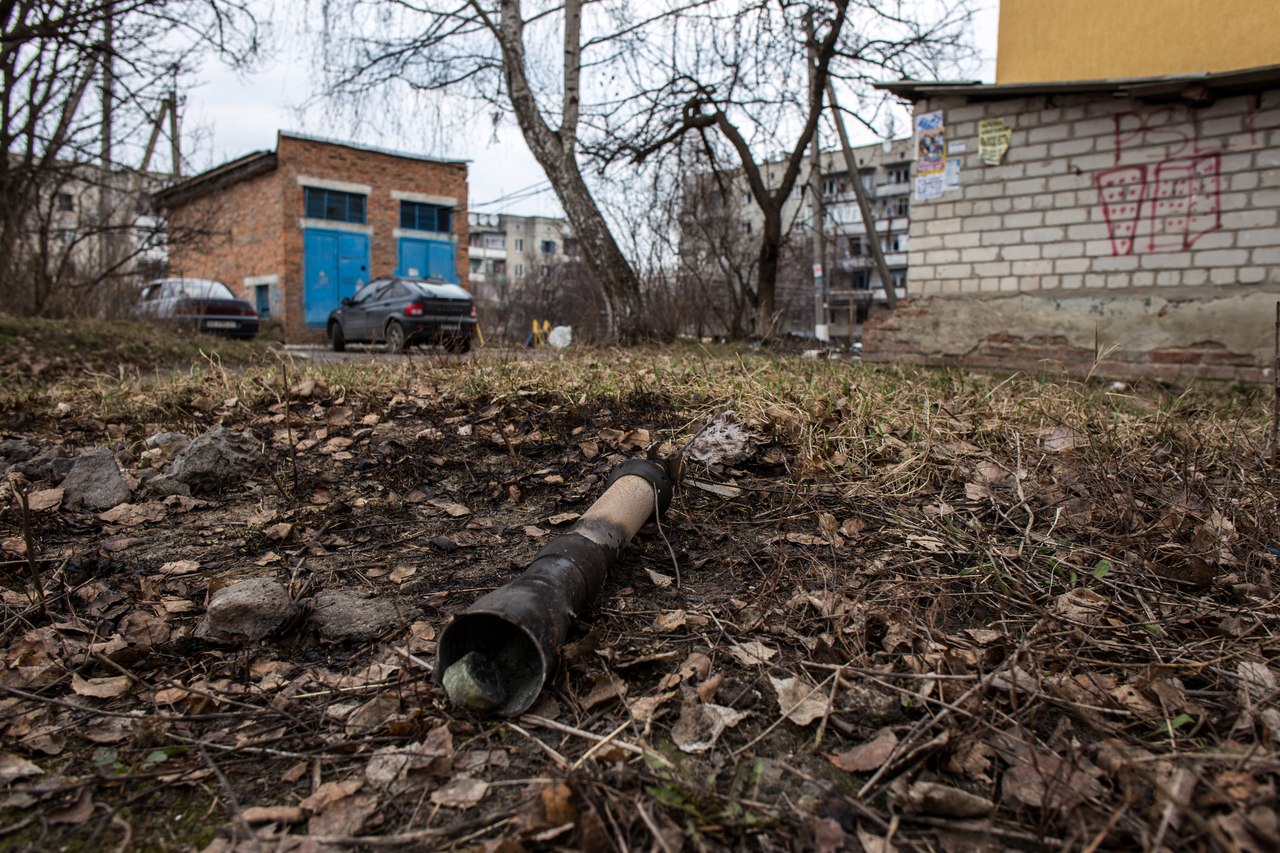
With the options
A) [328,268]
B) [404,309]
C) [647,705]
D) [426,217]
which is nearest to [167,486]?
[647,705]

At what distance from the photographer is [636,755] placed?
132cm

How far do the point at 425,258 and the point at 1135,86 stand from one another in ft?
64.2

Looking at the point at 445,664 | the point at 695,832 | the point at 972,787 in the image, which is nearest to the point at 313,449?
the point at 445,664

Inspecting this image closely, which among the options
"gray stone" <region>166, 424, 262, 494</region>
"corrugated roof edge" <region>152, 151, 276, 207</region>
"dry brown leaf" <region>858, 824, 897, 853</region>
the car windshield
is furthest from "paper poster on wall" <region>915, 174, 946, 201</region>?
"corrugated roof edge" <region>152, 151, 276, 207</region>

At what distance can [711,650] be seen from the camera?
1.65 meters

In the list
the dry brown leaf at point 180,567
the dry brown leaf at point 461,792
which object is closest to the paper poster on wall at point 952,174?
the dry brown leaf at point 180,567

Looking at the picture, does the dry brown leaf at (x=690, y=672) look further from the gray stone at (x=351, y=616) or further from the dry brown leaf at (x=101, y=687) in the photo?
the dry brown leaf at (x=101, y=687)

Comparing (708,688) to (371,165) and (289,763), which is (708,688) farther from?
(371,165)

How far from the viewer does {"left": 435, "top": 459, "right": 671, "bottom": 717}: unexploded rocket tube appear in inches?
56.4

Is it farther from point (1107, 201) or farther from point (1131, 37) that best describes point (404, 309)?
point (1131, 37)

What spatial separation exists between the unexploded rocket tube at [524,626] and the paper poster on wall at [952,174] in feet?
23.2

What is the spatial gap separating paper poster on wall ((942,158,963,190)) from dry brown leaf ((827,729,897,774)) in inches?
293

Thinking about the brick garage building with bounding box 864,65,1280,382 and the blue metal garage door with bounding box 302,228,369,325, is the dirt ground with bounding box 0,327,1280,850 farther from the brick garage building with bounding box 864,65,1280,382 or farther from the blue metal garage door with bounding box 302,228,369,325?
the blue metal garage door with bounding box 302,228,369,325

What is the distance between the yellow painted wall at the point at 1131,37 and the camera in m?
6.57
